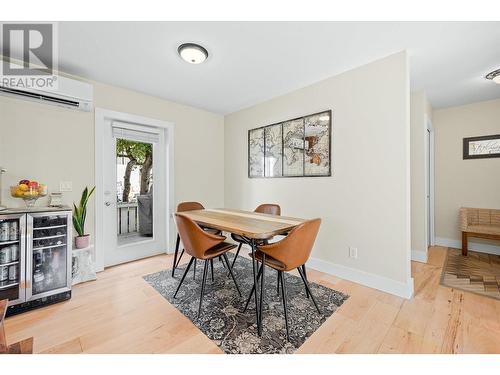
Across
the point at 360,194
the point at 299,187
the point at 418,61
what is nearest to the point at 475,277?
the point at 360,194

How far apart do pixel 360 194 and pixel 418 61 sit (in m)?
1.51

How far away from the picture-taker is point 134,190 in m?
3.25

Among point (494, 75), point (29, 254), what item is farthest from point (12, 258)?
point (494, 75)

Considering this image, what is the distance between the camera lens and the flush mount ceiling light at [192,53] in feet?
6.68

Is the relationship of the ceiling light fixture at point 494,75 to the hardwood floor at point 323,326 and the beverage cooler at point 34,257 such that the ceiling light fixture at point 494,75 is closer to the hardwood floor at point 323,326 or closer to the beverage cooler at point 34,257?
the hardwood floor at point 323,326

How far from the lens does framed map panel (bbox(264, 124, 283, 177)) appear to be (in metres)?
3.31

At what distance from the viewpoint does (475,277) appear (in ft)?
8.51

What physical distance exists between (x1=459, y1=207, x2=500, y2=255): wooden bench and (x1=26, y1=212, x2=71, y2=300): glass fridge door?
517 centimetres

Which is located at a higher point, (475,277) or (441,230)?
(441,230)

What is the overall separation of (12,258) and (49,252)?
0.25 metres

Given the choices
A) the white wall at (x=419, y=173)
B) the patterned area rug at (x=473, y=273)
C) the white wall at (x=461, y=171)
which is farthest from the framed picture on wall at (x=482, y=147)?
the patterned area rug at (x=473, y=273)
